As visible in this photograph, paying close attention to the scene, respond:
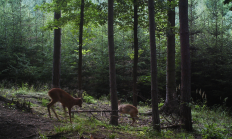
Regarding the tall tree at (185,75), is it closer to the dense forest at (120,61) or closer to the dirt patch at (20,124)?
the dirt patch at (20,124)

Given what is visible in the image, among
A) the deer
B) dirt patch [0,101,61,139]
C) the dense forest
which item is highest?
the dense forest

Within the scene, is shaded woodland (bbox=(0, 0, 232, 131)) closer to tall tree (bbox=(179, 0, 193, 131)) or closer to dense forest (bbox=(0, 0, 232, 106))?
dense forest (bbox=(0, 0, 232, 106))

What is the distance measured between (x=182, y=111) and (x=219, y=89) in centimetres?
1173

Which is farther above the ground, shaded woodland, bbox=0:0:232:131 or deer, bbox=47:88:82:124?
shaded woodland, bbox=0:0:232:131

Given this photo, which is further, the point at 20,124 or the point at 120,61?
the point at 120,61

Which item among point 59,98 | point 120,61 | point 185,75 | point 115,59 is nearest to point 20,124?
point 59,98

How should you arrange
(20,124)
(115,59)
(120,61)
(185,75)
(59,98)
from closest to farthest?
(20,124) → (59,98) → (185,75) → (115,59) → (120,61)

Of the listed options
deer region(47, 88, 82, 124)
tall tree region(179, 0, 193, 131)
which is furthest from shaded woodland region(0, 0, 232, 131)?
deer region(47, 88, 82, 124)

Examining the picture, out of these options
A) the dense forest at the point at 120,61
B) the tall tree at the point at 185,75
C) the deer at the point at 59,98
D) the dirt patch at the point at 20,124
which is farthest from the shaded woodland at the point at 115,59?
the dirt patch at the point at 20,124

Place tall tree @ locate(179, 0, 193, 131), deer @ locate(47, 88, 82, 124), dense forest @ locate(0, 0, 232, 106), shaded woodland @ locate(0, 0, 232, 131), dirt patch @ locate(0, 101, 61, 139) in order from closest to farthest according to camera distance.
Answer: dirt patch @ locate(0, 101, 61, 139) < deer @ locate(47, 88, 82, 124) < tall tree @ locate(179, 0, 193, 131) < shaded woodland @ locate(0, 0, 232, 131) < dense forest @ locate(0, 0, 232, 106)

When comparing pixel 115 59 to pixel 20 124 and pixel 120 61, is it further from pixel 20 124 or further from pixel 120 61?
pixel 20 124

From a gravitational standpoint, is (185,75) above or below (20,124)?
above

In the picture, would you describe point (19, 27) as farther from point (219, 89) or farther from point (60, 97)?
point (219, 89)

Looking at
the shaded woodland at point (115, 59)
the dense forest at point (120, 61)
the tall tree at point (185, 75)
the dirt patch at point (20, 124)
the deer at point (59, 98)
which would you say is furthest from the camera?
the dense forest at point (120, 61)
